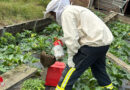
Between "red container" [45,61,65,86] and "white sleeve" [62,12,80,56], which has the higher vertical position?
"white sleeve" [62,12,80,56]

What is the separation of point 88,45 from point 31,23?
3.43 metres

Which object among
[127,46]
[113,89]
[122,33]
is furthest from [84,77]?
[122,33]

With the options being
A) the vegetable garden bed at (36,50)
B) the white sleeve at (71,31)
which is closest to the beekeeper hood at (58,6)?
the white sleeve at (71,31)

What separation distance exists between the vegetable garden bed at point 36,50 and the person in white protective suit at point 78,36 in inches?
27.7

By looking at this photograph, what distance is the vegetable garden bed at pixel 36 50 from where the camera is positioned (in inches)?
136

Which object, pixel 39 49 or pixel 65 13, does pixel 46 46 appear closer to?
pixel 39 49

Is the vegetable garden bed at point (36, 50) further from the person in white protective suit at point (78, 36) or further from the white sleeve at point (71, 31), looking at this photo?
the white sleeve at point (71, 31)

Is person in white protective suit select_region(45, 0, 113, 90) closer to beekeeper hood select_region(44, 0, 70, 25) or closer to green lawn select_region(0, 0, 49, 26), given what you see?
beekeeper hood select_region(44, 0, 70, 25)

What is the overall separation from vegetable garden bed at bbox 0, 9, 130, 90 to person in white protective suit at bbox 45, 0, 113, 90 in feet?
2.31

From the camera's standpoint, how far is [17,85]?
2.88m

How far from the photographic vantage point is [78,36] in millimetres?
2445

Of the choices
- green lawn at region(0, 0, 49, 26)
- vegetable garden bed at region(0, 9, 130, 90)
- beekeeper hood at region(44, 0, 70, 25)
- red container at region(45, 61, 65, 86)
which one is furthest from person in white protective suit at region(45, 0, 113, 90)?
green lawn at region(0, 0, 49, 26)

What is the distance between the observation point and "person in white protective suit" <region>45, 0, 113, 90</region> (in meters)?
2.41

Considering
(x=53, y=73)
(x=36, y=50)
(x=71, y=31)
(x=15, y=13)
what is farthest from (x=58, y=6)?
(x=15, y=13)
